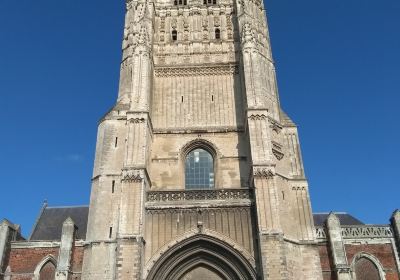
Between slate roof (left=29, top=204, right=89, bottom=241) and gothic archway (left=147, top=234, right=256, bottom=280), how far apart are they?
806cm

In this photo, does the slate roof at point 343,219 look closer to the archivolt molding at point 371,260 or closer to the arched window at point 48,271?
the archivolt molding at point 371,260

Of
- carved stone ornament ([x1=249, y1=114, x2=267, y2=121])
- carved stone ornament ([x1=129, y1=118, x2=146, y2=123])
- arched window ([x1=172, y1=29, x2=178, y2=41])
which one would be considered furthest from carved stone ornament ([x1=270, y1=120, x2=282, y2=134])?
arched window ([x1=172, y1=29, x2=178, y2=41])

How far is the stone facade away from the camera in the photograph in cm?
1775

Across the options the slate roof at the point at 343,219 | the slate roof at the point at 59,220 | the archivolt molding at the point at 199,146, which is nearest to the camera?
the archivolt molding at the point at 199,146

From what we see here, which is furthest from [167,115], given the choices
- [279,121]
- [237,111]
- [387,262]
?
[387,262]

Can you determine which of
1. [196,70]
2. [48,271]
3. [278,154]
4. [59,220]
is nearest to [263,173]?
[278,154]

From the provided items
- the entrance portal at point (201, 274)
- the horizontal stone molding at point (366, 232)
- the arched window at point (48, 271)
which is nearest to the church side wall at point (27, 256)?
the arched window at point (48, 271)

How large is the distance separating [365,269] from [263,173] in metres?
7.69

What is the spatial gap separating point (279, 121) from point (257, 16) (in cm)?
760

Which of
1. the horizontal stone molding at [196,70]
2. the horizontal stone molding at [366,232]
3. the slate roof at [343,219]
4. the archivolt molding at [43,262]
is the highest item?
the horizontal stone molding at [196,70]

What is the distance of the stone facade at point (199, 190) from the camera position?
699 inches

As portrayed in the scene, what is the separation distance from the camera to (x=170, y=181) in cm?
2069

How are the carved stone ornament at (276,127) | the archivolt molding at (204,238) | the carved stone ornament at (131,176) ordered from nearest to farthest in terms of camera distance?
the archivolt molding at (204,238) → the carved stone ornament at (131,176) → the carved stone ornament at (276,127)

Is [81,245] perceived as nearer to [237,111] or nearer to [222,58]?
[237,111]
